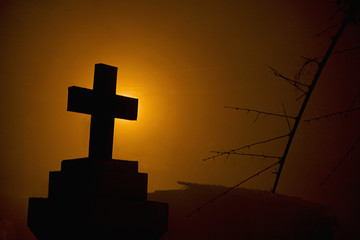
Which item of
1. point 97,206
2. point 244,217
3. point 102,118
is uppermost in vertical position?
point 102,118

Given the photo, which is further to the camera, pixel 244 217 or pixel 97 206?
pixel 244 217

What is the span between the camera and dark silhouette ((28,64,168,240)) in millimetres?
1558

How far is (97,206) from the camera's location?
5.15 feet

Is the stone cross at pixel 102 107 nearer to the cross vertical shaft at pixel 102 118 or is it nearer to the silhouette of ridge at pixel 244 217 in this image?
the cross vertical shaft at pixel 102 118

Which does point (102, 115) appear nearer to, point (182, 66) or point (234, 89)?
point (182, 66)

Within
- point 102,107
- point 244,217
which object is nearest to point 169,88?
point 102,107

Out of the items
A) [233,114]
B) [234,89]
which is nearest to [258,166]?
[233,114]

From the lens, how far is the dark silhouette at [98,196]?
1.56m

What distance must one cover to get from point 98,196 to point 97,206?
0.08 m

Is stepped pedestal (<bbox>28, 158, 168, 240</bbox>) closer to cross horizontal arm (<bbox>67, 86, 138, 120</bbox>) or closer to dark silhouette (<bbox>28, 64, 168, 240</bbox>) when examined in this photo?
dark silhouette (<bbox>28, 64, 168, 240</bbox>)

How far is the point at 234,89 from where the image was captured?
2.28 meters

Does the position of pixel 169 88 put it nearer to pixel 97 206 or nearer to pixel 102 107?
pixel 102 107

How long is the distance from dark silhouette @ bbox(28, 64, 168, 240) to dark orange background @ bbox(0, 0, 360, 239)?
0.88 ft

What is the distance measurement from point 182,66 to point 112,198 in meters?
0.98
